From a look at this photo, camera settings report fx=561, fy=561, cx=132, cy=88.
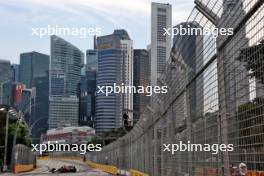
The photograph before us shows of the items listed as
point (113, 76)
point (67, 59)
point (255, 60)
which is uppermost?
point (67, 59)

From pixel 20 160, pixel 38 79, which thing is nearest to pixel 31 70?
pixel 38 79

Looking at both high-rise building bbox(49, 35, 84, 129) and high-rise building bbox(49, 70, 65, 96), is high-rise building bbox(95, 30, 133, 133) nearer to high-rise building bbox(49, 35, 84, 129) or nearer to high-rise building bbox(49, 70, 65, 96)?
high-rise building bbox(49, 35, 84, 129)

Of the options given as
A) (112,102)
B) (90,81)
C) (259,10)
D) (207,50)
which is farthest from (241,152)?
(90,81)

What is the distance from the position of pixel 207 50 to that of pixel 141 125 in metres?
14.4

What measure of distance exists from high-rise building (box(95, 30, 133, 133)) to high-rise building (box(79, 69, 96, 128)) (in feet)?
14.1

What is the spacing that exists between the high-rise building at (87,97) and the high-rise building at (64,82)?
154cm

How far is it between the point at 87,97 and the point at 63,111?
1140cm

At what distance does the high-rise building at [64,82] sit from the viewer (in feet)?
412

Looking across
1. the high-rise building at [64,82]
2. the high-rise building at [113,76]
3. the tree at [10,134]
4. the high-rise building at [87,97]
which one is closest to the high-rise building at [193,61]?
the high-rise building at [113,76]

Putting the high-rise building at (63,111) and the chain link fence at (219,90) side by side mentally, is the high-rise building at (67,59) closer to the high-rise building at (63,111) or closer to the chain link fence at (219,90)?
the high-rise building at (63,111)

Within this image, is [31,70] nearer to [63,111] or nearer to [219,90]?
[63,111]

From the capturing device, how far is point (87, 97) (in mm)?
123438

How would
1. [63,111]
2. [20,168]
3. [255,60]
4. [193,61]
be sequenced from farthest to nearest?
[63,111] → [20,168] → [193,61] → [255,60]

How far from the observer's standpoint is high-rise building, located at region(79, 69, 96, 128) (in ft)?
375
